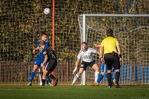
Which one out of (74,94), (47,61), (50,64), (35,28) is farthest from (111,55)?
(35,28)

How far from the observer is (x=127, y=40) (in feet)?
89.2

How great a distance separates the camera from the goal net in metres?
26.2

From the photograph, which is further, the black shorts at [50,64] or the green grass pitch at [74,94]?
the black shorts at [50,64]

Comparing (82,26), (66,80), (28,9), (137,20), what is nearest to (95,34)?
(82,26)

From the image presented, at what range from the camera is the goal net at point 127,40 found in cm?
2616

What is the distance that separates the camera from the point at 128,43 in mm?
27172

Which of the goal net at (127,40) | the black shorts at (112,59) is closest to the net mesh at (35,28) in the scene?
the goal net at (127,40)

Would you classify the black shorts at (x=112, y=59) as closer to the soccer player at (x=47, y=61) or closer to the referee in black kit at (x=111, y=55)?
the referee in black kit at (x=111, y=55)

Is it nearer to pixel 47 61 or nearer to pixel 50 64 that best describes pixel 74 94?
pixel 50 64

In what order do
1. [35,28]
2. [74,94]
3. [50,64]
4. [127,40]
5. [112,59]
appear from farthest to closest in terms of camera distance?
[35,28], [127,40], [50,64], [112,59], [74,94]

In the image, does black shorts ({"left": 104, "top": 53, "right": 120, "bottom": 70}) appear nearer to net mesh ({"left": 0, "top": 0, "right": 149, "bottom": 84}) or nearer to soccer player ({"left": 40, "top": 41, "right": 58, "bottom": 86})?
soccer player ({"left": 40, "top": 41, "right": 58, "bottom": 86})

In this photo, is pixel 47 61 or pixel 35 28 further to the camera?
pixel 35 28

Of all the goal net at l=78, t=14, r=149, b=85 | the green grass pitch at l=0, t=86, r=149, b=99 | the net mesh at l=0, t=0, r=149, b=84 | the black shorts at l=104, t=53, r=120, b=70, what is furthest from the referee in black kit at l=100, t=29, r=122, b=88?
the net mesh at l=0, t=0, r=149, b=84

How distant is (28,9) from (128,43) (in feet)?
28.0
